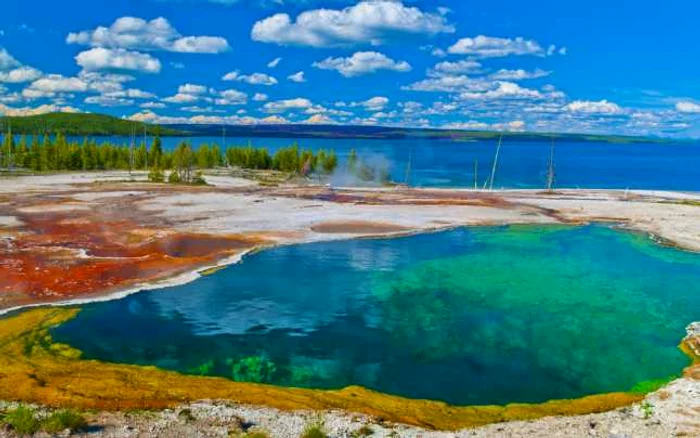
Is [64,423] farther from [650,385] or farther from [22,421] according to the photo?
[650,385]

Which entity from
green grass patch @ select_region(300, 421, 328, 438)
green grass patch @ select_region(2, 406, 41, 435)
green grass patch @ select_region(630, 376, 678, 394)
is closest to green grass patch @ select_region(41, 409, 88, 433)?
green grass patch @ select_region(2, 406, 41, 435)

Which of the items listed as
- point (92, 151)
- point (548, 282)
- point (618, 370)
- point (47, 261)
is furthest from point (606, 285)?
point (92, 151)

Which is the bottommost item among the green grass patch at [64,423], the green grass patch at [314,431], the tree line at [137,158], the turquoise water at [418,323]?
the turquoise water at [418,323]

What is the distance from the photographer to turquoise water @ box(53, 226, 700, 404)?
24219 mm

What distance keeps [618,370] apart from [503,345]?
4.86 metres

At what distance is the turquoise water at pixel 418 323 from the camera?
24219 mm

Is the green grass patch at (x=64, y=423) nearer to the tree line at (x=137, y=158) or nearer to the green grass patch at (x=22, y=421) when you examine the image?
the green grass patch at (x=22, y=421)

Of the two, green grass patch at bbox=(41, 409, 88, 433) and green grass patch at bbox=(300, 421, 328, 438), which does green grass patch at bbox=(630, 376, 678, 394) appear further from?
green grass patch at bbox=(41, 409, 88, 433)

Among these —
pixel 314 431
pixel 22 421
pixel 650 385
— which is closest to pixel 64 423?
pixel 22 421

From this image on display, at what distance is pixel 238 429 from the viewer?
17469mm

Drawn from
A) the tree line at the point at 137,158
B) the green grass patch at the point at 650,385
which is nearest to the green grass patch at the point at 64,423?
the green grass patch at the point at 650,385

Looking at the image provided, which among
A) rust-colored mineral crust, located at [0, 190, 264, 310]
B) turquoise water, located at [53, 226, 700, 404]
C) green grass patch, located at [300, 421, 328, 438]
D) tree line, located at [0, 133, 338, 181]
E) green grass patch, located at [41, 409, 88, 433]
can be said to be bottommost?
turquoise water, located at [53, 226, 700, 404]

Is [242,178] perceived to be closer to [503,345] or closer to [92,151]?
[92,151]

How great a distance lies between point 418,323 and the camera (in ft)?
101
